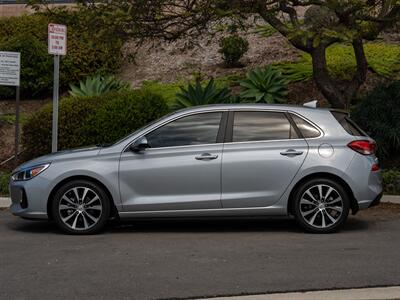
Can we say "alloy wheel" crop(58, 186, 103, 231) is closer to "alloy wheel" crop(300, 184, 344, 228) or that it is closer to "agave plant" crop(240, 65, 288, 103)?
"alloy wheel" crop(300, 184, 344, 228)

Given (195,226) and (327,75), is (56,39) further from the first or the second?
(327,75)

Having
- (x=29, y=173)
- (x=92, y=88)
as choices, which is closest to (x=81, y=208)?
(x=29, y=173)

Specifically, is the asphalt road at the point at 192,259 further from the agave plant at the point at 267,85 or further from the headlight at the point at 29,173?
the agave plant at the point at 267,85

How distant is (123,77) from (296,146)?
10095 millimetres

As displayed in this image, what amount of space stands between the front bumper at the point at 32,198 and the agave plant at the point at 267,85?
671 centimetres

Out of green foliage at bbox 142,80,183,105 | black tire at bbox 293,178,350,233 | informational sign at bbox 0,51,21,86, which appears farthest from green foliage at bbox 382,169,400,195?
informational sign at bbox 0,51,21,86

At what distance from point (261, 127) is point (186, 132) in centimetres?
92

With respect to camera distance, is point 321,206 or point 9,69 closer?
point 321,206

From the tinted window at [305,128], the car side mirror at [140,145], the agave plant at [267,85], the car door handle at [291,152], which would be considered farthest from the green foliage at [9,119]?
the car door handle at [291,152]

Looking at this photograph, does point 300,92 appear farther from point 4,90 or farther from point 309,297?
point 309,297

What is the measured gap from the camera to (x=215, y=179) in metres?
8.44

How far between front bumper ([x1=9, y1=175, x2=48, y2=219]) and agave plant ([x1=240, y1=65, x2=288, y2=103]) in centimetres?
671

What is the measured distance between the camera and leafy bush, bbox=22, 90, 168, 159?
13.0 metres

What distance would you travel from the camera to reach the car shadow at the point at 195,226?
29.5 feet
